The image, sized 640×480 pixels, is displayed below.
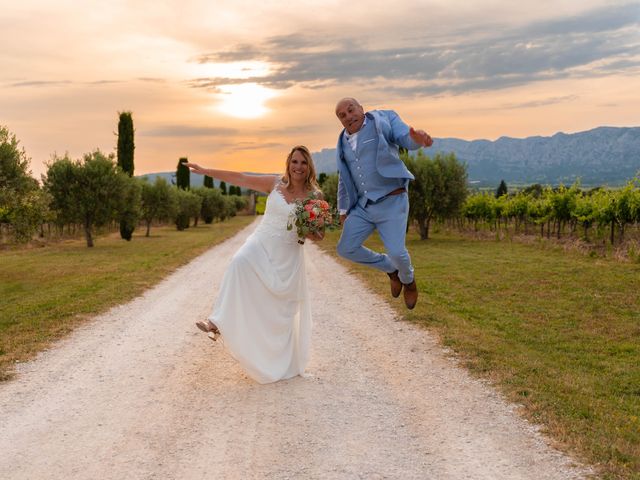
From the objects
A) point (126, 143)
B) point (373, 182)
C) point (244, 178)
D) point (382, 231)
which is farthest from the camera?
point (126, 143)

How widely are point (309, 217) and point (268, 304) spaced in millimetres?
1105

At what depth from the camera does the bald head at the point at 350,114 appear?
720 cm

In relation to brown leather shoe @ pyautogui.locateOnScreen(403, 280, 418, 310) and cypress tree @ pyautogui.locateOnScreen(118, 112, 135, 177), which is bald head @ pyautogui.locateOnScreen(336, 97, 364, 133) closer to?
brown leather shoe @ pyautogui.locateOnScreen(403, 280, 418, 310)

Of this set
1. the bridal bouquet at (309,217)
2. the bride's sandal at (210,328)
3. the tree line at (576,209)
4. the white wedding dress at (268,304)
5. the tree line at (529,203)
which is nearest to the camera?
the bride's sandal at (210,328)

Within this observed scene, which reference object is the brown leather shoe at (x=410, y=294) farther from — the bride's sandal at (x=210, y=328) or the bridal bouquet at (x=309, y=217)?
the bride's sandal at (x=210, y=328)

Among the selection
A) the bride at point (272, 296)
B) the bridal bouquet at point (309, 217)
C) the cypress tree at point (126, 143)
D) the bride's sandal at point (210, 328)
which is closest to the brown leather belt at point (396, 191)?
the bridal bouquet at point (309, 217)

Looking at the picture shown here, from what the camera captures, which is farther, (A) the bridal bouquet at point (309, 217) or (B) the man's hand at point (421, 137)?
(A) the bridal bouquet at point (309, 217)

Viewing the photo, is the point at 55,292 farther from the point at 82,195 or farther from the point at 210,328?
the point at 82,195

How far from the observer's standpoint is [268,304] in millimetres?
7176

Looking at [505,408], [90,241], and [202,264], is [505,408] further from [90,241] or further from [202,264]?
[90,241]

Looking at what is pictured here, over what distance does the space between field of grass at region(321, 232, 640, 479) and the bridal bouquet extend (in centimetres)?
254

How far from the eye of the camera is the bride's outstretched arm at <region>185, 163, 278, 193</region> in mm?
7823

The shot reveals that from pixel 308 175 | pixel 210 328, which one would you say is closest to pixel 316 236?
pixel 308 175

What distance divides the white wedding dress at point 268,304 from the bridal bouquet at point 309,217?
4.7 inches
